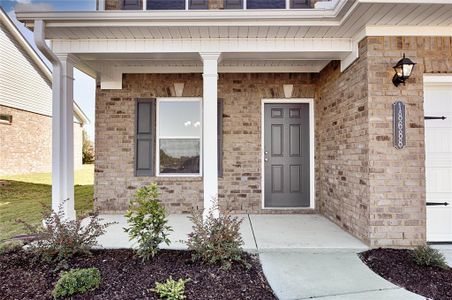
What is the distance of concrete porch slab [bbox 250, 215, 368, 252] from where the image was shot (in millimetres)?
3688

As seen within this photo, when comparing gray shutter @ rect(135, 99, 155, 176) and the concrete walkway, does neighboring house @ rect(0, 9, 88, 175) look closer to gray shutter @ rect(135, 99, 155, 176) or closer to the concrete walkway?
gray shutter @ rect(135, 99, 155, 176)

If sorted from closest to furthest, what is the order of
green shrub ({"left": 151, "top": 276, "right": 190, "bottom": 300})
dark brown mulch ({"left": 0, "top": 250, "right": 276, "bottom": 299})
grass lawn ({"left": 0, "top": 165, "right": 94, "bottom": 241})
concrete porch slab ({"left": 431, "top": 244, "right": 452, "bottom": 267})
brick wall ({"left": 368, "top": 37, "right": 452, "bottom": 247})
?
green shrub ({"left": 151, "top": 276, "right": 190, "bottom": 300})
dark brown mulch ({"left": 0, "top": 250, "right": 276, "bottom": 299})
concrete porch slab ({"left": 431, "top": 244, "right": 452, "bottom": 267})
brick wall ({"left": 368, "top": 37, "right": 452, "bottom": 247})
grass lawn ({"left": 0, "top": 165, "right": 94, "bottom": 241})

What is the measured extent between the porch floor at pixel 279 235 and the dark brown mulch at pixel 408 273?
26 cm

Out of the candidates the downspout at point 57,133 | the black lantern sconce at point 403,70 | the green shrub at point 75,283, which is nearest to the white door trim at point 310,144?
the black lantern sconce at point 403,70

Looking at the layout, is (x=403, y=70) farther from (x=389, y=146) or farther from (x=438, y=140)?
(x=438, y=140)

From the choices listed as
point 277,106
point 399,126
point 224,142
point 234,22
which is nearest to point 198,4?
point 234,22

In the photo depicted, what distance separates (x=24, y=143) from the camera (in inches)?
483

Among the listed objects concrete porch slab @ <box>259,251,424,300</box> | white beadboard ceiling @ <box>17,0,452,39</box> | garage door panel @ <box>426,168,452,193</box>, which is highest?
white beadboard ceiling @ <box>17,0,452,39</box>

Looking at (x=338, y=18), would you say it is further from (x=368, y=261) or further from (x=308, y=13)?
(x=368, y=261)

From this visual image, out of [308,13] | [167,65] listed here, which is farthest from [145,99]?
[308,13]

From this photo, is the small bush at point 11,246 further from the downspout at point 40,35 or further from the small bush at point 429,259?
the small bush at point 429,259

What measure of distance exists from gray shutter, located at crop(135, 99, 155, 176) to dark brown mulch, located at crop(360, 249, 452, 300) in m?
4.00

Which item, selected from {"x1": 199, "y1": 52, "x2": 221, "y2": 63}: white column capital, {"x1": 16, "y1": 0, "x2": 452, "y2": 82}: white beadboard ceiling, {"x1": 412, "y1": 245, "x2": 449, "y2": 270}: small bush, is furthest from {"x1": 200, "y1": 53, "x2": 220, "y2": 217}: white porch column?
{"x1": 412, "y1": 245, "x2": 449, "y2": 270}: small bush

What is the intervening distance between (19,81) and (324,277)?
13903mm
